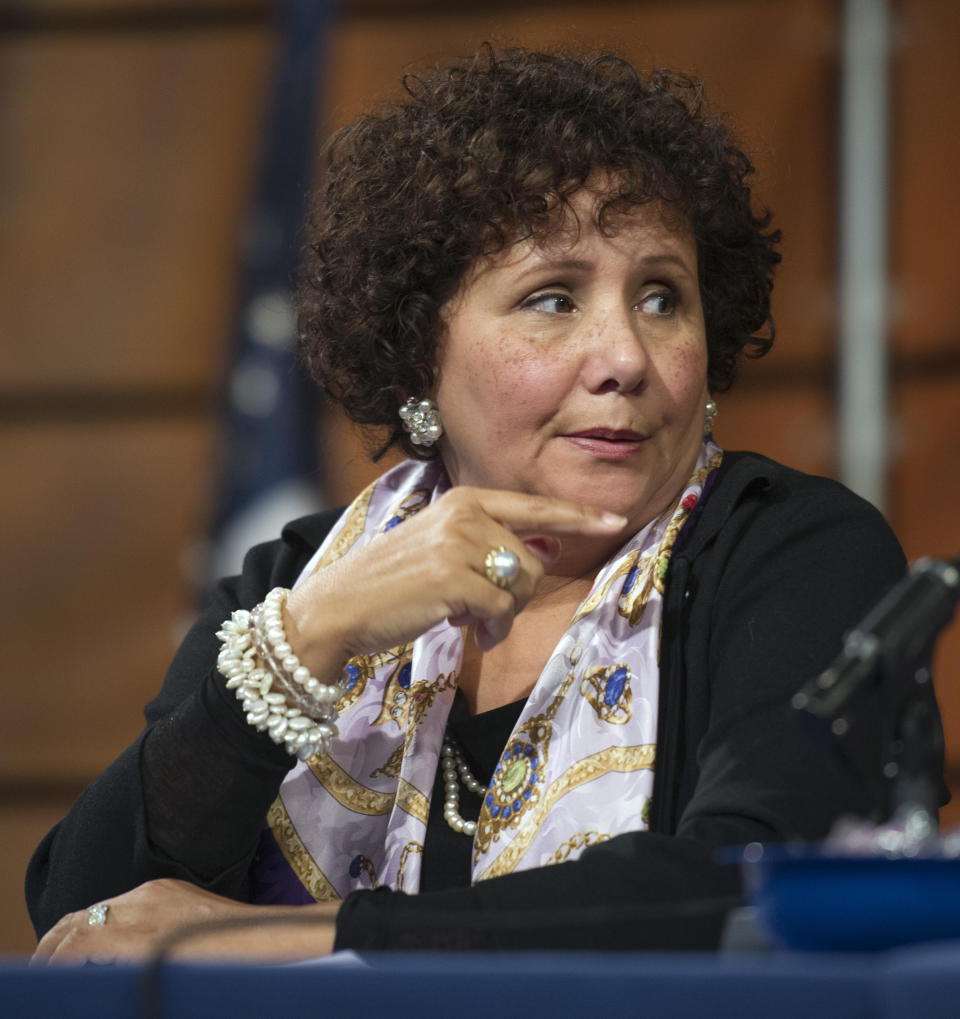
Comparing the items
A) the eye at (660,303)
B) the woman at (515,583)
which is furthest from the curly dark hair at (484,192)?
the eye at (660,303)

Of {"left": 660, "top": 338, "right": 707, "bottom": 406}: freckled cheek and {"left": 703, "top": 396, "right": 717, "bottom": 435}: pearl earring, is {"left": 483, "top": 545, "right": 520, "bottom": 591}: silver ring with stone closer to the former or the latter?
{"left": 660, "top": 338, "right": 707, "bottom": 406}: freckled cheek

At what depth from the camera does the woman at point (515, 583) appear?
138 centimetres

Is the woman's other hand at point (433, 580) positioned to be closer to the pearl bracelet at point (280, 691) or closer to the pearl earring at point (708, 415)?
the pearl bracelet at point (280, 691)

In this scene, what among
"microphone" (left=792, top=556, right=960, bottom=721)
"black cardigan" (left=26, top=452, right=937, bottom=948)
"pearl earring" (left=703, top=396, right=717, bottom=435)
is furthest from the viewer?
"pearl earring" (left=703, top=396, right=717, bottom=435)

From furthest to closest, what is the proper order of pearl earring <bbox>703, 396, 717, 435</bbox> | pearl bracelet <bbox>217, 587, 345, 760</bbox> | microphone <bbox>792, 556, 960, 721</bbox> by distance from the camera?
pearl earring <bbox>703, 396, 717, 435</bbox>, pearl bracelet <bbox>217, 587, 345, 760</bbox>, microphone <bbox>792, 556, 960, 721</bbox>

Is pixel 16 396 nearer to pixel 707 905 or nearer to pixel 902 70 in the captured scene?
pixel 902 70

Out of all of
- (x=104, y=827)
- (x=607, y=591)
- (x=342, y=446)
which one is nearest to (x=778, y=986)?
(x=607, y=591)

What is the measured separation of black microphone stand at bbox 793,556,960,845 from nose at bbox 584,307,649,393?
0.70 metres

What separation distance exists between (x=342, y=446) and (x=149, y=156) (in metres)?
0.97

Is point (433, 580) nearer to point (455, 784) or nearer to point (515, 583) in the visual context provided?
point (515, 583)

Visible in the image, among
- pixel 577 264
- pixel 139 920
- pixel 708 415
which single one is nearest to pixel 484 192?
pixel 577 264

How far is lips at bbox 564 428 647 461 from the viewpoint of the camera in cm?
163

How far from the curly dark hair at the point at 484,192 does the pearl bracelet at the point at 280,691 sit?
0.52 metres

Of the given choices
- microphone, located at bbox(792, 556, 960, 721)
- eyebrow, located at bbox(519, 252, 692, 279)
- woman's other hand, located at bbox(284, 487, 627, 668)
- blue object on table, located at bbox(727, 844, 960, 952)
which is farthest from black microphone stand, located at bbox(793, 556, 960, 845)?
eyebrow, located at bbox(519, 252, 692, 279)
